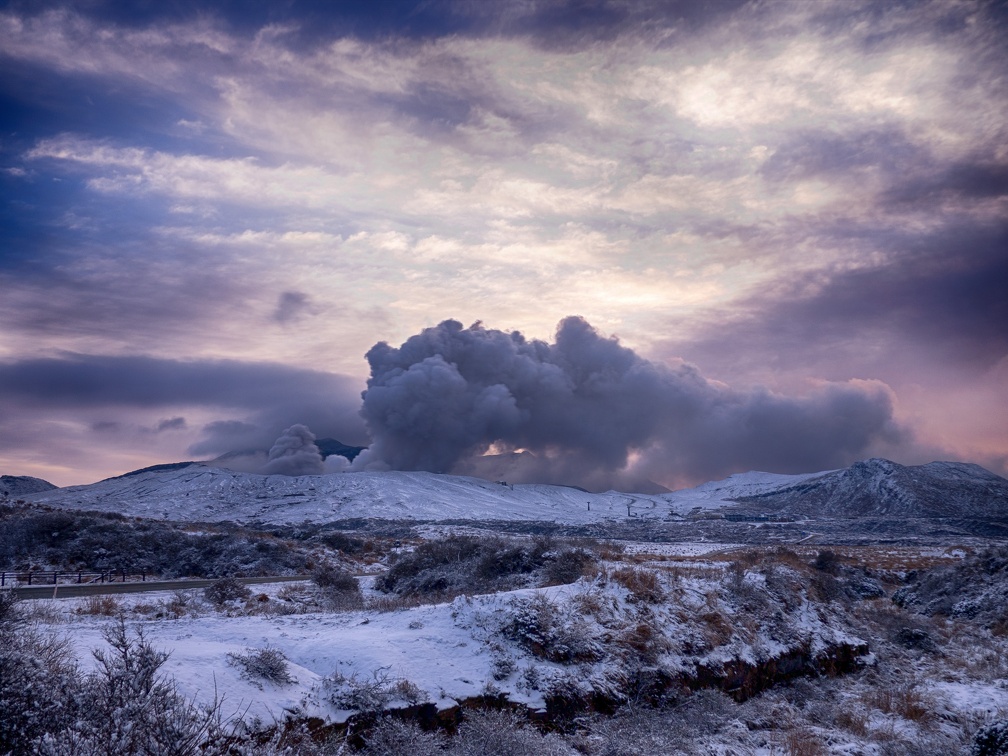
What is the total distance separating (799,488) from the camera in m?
194

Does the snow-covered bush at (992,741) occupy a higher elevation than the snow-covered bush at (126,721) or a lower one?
lower

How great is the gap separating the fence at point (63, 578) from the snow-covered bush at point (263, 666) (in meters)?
19.7

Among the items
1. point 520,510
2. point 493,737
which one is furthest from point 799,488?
point 493,737

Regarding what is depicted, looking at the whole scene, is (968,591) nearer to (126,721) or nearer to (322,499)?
(126,721)

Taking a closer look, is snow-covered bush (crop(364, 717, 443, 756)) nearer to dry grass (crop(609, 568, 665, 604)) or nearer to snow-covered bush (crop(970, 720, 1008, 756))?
dry grass (crop(609, 568, 665, 604))

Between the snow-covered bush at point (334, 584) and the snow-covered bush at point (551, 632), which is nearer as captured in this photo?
the snow-covered bush at point (551, 632)

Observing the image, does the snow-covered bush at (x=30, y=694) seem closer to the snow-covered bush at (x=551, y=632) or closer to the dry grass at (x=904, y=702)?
the snow-covered bush at (x=551, y=632)

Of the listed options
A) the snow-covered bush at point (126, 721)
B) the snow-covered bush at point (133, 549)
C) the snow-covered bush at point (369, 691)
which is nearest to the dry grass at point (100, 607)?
the snow-covered bush at point (369, 691)

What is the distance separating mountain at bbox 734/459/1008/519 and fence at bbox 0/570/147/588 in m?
152

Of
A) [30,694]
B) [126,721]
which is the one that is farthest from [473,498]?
[126,721]

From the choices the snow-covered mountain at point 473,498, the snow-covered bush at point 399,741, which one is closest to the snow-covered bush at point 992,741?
the snow-covered bush at point 399,741

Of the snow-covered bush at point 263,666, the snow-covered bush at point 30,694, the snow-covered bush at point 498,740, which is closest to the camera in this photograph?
the snow-covered bush at point 30,694

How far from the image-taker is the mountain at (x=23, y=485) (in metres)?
150

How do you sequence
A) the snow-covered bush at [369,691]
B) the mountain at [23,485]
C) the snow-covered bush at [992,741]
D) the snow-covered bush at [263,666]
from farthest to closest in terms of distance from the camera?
the mountain at [23,485], the snow-covered bush at [992,741], the snow-covered bush at [369,691], the snow-covered bush at [263,666]
